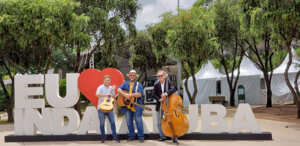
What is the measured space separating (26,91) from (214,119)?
15.8 ft

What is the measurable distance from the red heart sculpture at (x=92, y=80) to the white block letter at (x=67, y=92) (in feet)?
0.98

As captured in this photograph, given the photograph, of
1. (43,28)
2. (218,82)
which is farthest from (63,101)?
(218,82)

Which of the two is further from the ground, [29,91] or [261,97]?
[29,91]

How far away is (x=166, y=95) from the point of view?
6.79 meters

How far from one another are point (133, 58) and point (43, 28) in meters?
12.7

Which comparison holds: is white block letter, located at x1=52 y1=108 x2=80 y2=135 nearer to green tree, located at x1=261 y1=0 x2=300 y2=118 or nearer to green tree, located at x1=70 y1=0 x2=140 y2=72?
green tree, located at x1=261 y1=0 x2=300 y2=118

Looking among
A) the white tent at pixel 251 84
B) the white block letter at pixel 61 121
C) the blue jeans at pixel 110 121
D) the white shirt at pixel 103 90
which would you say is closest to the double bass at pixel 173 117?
the blue jeans at pixel 110 121

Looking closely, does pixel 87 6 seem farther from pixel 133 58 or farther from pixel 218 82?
pixel 218 82

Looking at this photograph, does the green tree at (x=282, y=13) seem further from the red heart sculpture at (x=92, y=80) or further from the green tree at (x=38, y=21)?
the green tree at (x=38, y=21)

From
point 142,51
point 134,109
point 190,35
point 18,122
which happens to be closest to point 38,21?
point 18,122

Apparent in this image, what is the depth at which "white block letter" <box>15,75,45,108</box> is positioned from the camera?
26.9ft

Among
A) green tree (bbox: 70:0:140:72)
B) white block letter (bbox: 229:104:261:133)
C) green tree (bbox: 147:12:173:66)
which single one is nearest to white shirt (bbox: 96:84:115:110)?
white block letter (bbox: 229:104:261:133)

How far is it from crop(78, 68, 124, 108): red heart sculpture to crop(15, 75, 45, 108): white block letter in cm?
103

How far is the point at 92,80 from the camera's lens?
28.5 ft
